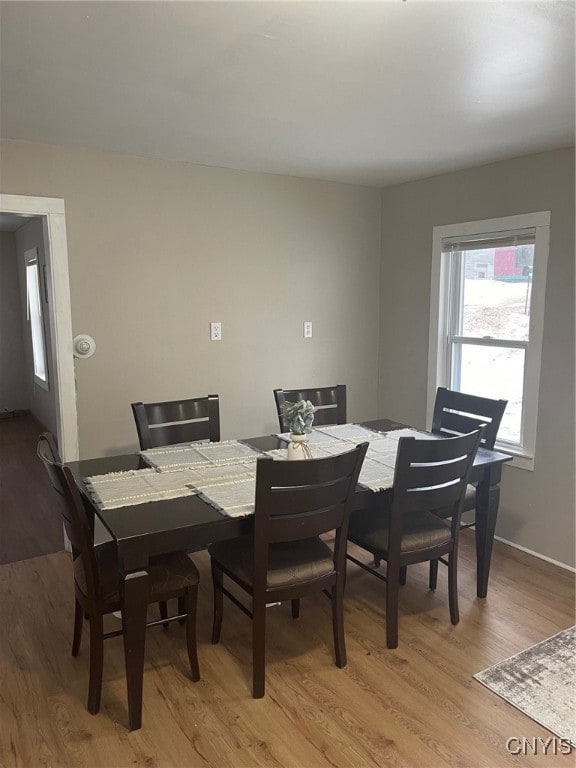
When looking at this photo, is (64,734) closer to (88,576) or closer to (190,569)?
(88,576)

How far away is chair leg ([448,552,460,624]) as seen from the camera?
105 inches

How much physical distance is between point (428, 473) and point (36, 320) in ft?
16.4

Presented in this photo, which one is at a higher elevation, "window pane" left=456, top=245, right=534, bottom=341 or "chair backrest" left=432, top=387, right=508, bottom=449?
"window pane" left=456, top=245, right=534, bottom=341

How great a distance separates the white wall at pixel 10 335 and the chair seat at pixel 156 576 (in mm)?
5530

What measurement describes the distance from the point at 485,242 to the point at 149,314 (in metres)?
2.11

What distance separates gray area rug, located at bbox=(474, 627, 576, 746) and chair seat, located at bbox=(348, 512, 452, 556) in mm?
548

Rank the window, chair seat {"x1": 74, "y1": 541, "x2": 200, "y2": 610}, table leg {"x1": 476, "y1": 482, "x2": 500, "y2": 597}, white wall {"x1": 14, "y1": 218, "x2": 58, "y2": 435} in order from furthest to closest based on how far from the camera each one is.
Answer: the window
white wall {"x1": 14, "y1": 218, "x2": 58, "y2": 435}
table leg {"x1": 476, "y1": 482, "x2": 500, "y2": 597}
chair seat {"x1": 74, "y1": 541, "x2": 200, "y2": 610}

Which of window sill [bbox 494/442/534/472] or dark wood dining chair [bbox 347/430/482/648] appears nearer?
dark wood dining chair [bbox 347/430/482/648]

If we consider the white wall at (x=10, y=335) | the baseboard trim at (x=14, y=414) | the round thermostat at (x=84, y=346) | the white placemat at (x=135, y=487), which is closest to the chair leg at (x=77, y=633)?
the white placemat at (x=135, y=487)

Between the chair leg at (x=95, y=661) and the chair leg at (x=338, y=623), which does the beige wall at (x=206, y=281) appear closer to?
the chair leg at (x=95, y=661)

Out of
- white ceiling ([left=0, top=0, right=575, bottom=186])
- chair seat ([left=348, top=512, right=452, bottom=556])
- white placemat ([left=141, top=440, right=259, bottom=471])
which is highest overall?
white ceiling ([left=0, top=0, right=575, bottom=186])

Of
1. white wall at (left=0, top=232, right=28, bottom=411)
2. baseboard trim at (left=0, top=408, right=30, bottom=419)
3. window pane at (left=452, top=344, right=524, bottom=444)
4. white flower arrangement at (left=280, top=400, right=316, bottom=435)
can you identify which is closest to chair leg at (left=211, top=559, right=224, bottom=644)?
white flower arrangement at (left=280, top=400, right=316, bottom=435)

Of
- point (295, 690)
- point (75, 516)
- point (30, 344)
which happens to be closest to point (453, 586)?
point (295, 690)

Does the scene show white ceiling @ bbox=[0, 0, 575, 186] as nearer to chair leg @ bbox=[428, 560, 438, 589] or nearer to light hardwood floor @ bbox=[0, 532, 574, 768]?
chair leg @ bbox=[428, 560, 438, 589]
